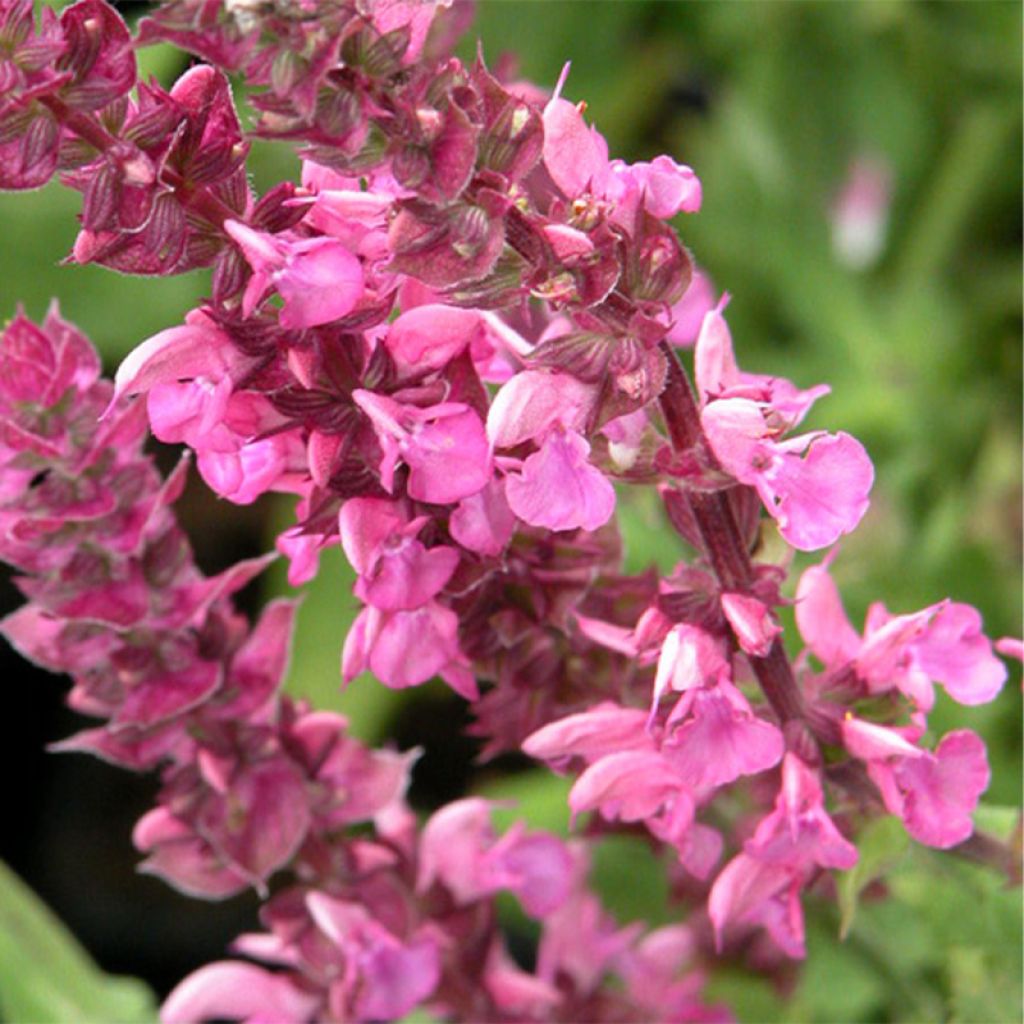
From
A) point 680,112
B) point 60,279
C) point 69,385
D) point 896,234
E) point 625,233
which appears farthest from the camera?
point 680,112

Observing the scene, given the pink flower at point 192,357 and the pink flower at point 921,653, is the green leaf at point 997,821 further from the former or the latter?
the pink flower at point 192,357

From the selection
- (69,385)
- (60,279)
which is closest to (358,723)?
(60,279)

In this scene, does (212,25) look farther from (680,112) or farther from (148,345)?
(680,112)

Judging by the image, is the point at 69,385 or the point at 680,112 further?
the point at 680,112

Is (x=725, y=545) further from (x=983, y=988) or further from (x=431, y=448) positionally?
(x=983, y=988)

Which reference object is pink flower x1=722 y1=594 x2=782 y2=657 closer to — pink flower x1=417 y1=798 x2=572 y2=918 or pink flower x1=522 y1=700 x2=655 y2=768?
pink flower x1=522 y1=700 x2=655 y2=768

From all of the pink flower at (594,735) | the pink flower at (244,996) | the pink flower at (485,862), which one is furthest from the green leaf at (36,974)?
the pink flower at (594,735)

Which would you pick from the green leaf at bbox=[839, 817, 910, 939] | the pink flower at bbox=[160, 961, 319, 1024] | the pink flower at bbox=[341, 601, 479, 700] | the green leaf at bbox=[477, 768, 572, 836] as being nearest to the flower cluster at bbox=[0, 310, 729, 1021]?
the pink flower at bbox=[160, 961, 319, 1024]
